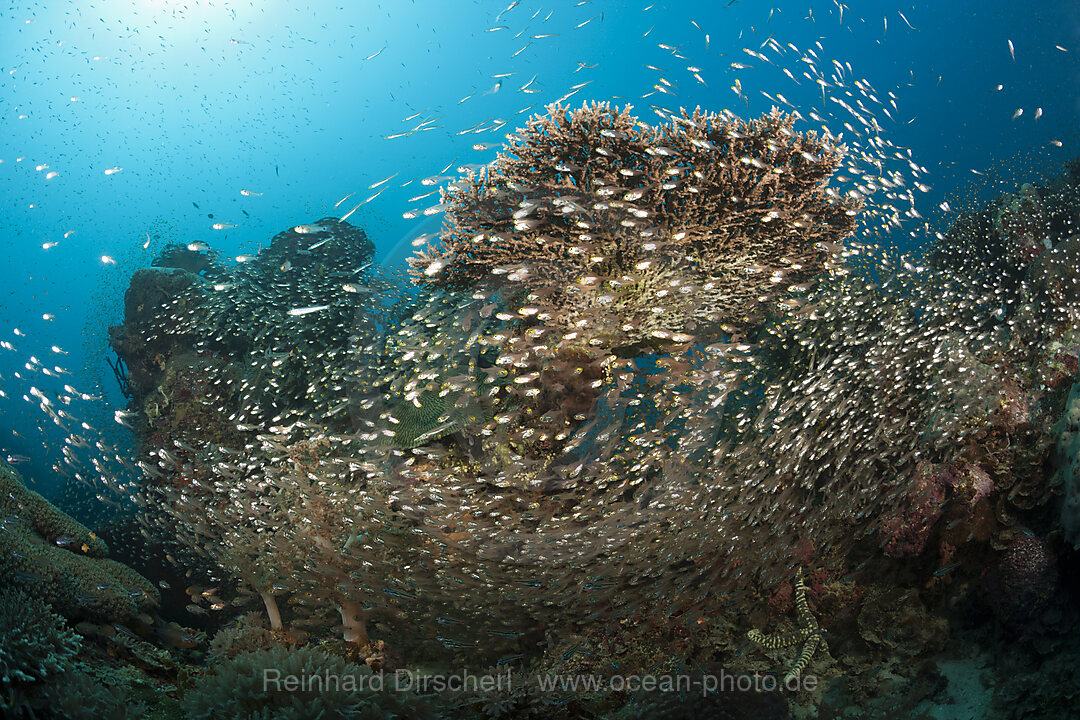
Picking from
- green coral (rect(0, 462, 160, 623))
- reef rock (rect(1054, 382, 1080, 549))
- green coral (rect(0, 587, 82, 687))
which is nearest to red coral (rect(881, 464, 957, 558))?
reef rock (rect(1054, 382, 1080, 549))

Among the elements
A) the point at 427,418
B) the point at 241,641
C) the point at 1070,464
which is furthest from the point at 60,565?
the point at 1070,464

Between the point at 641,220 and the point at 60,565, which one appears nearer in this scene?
the point at 60,565

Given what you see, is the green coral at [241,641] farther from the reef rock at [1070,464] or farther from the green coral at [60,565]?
the reef rock at [1070,464]

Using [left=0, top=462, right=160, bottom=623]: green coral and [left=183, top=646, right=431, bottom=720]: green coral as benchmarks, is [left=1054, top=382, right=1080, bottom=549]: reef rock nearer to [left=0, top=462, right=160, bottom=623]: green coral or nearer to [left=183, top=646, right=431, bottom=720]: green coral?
[left=183, top=646, right=431, bottom=720]: green coral

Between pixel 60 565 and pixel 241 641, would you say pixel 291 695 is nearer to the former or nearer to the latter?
pixel 241 641

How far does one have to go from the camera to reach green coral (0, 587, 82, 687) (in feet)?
9.08

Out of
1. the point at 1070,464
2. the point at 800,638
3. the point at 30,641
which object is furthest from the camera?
the point at 800,638

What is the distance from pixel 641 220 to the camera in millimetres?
5430

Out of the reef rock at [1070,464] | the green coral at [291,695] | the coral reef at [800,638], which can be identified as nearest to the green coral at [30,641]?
the green coral at [291,695]

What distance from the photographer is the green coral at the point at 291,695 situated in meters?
2.70

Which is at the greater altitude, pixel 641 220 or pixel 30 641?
pixel 641 220

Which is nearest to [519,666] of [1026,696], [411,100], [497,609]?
[497,609]

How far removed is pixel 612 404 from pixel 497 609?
2.36 metres

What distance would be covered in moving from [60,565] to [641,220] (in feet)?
22.7
